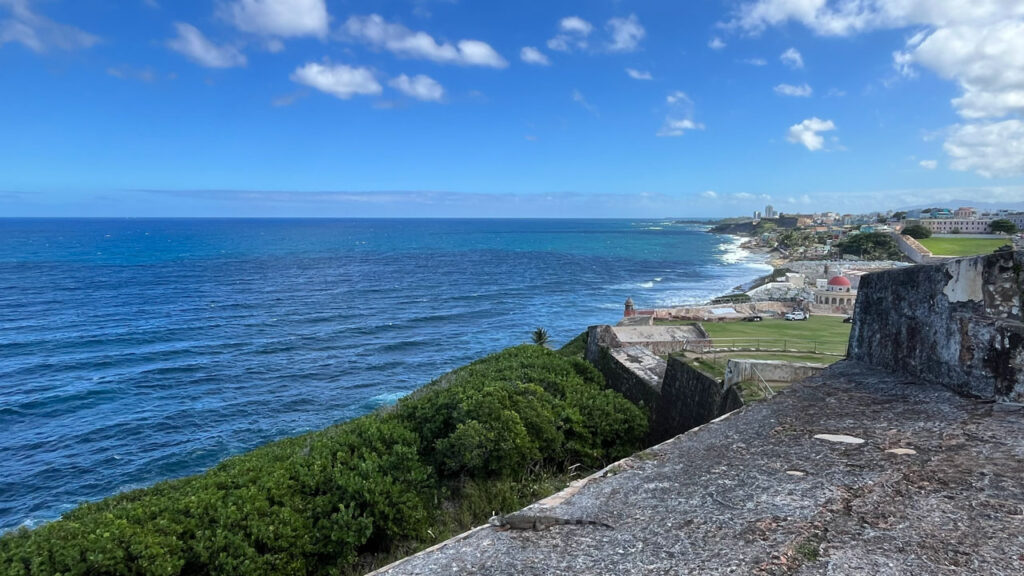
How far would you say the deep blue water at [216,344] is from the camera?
966 inches

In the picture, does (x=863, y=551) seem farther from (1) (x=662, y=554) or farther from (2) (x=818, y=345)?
(2) (x=818, y=345)

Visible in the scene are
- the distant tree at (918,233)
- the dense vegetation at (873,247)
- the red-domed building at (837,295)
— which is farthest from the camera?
the distant tree at (918,233)

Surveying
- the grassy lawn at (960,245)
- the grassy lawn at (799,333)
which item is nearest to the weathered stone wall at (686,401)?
the grassy lawn at (799,333)

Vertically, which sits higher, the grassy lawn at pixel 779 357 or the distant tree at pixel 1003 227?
the distant tree at pixel 1003 227

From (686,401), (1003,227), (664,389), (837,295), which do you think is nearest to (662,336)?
(664,389)

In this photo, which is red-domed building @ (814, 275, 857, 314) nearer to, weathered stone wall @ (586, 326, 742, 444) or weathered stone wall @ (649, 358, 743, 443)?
weathered stone wall @ (586, 326, 742, 444)

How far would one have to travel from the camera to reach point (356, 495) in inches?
352

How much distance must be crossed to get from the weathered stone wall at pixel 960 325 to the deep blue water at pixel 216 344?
82.8 ft

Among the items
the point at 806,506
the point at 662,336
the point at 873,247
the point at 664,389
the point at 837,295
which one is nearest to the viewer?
the point at 806,506

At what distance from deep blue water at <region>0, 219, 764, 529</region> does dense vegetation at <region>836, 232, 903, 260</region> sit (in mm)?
25802

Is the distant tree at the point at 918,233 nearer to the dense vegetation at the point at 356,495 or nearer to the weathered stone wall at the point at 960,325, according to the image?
the dense vegetation at the point at 356,495

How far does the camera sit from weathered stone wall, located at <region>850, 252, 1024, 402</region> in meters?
5.65

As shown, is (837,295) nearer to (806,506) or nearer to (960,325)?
(960,325)

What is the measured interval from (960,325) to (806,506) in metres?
3.35
